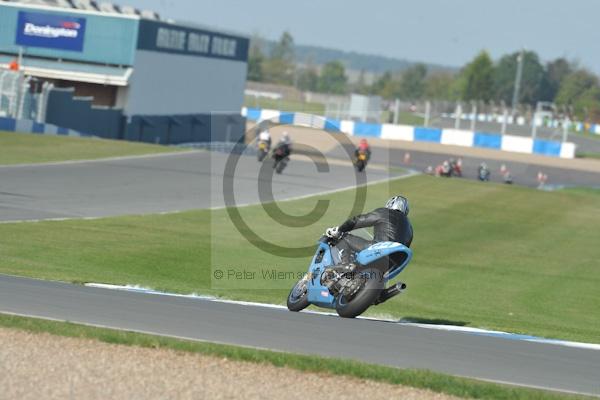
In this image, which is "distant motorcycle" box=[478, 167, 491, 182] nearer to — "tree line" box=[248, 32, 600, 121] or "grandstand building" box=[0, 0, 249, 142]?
"grandstand building" box=[0, 0, 249, 142]

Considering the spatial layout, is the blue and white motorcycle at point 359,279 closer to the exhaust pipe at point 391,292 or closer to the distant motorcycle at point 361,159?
the exhaust pipe at point 391,292

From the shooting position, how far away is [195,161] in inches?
1810

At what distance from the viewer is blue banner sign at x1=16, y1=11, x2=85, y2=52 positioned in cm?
6322

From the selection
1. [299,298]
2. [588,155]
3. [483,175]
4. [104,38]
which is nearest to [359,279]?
[299,298]

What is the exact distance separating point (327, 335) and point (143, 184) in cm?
2511

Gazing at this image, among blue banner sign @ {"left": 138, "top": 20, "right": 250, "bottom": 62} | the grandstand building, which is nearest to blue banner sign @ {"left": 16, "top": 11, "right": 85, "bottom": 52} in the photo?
the grandstand building

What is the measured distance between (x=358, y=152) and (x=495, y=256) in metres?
20.5

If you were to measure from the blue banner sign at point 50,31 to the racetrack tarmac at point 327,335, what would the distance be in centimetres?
5303

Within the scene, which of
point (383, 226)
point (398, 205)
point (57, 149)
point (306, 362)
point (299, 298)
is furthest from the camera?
point (57, 149)

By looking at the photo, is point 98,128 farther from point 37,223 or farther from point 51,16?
point 37,223

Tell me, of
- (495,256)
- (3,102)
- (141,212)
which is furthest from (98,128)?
(495,256)

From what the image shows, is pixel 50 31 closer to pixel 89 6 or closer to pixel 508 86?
pixel 89 6

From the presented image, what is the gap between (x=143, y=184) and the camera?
3481cm

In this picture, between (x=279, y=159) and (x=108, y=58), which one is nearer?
(x=279, y=159)
